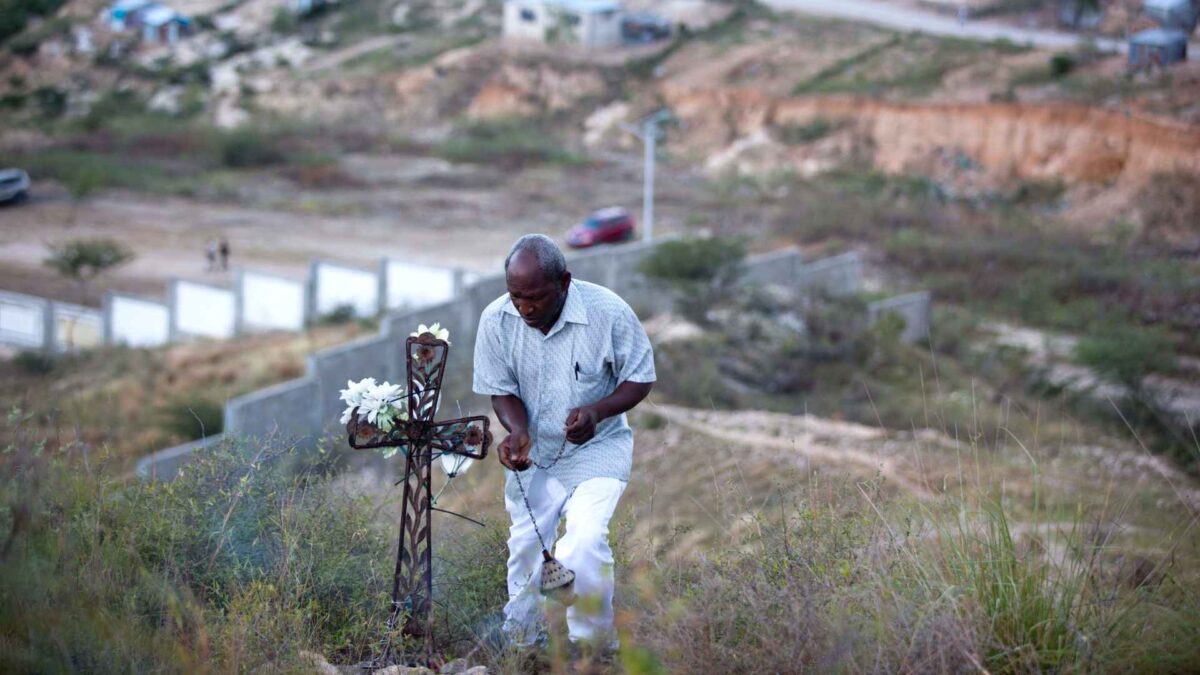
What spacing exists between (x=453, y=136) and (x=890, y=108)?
17.9 meters

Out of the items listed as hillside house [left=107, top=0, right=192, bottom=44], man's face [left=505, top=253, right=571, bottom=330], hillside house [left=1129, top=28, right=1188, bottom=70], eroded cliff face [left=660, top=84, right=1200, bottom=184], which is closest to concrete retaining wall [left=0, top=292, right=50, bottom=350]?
man's face [left=505, top=253, right=571, bottom=330]

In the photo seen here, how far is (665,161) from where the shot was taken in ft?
152

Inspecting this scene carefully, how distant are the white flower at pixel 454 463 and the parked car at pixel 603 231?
27.5m

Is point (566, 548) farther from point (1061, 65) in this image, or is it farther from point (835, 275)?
point (1061, 65)

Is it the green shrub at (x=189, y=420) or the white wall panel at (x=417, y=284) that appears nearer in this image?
the green shrub at (x=189, y=420)

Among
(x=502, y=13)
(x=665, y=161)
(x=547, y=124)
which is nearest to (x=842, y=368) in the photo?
(x=665, y=161)

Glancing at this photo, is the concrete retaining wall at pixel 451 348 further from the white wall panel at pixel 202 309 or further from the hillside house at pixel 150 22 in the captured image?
the hillside house at pixel 150 22

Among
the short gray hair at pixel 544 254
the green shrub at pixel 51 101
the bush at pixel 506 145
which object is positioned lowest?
the green shrub at pixel 51 101

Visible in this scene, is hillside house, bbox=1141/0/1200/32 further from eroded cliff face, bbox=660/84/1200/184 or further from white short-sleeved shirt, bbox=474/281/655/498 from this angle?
white short-sleeved shirt, bbox=474/281/655/498

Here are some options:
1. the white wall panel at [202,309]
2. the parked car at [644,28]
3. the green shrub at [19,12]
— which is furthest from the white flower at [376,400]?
the green shrub at [19,12]

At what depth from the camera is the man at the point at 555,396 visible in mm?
4008

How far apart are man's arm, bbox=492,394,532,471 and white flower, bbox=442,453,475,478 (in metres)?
0.21

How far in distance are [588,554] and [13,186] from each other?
39.7 metres

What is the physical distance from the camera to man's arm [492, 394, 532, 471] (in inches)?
156
